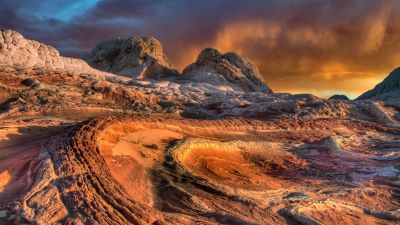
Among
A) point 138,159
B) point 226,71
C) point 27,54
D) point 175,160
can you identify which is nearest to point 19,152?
point 138,159

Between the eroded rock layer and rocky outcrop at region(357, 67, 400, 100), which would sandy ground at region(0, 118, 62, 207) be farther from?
rocky outcrop at region(357, 67, 400, 100)

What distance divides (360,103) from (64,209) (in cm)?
2375

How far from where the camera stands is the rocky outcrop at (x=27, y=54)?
24.8 meters

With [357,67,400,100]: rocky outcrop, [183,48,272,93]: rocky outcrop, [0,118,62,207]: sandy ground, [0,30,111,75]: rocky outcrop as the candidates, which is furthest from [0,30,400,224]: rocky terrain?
[357,67,400,100]: rocky outcrop

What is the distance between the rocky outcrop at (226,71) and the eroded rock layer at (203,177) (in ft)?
77.2

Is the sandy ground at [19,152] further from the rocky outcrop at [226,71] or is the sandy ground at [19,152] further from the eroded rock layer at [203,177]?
the rocky outcrop at [226,71]

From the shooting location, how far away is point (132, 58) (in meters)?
40.8

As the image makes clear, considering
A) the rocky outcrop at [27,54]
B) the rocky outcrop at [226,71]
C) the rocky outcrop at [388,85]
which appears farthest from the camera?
the rocky outcrop at [388,85]

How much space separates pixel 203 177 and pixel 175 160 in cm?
81

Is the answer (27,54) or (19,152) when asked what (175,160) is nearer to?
(19,152)

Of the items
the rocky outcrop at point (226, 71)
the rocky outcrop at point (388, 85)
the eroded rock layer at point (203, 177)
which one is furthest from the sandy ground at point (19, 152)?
the rocky outcrop at point (388, 85)

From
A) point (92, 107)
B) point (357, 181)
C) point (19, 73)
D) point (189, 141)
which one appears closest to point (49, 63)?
point (19, 73)

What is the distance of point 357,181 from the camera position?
12367mm

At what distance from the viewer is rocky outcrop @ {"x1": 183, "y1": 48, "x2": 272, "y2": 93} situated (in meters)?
40.1
